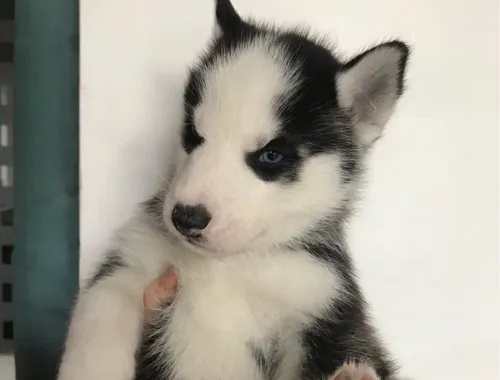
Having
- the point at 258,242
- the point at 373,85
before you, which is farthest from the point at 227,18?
the point at 258,242

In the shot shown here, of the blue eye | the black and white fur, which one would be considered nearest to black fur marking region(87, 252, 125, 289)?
the black and white fur

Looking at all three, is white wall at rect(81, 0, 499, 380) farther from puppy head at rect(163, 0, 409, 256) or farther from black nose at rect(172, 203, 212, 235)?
black nose at rect(172, 203, 212, 235)

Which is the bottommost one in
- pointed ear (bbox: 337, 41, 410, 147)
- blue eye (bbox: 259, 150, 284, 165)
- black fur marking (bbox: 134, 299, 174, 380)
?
black fur marking (bbox: 134, 299, 174, 380)

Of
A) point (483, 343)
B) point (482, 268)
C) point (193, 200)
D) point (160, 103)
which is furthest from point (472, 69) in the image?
point (193, 200)

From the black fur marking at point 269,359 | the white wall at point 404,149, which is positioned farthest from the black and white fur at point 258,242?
the white wall at point 404,149

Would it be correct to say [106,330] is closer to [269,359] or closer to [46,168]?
[269,359]

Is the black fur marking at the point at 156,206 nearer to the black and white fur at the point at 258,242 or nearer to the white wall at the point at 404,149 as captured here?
the black and white fur at the point at 258,242
